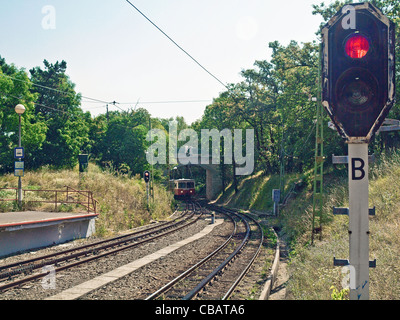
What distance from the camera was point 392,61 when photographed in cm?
270

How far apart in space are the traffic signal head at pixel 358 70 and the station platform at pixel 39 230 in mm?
12424

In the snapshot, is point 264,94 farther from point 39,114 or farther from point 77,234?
point 77,234

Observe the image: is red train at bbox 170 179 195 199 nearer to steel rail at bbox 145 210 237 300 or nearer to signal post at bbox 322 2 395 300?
steel rail at bbox 145 210 237 300

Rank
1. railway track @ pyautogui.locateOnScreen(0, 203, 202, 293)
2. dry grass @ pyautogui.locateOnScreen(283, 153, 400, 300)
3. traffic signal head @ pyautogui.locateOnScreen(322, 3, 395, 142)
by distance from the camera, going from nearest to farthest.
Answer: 1. traffic signal head @ pyautogui.locateOnScreen(322, 3, 395, 142)
2. dry grass @ pyautogui.locateOnScreen(283, 153, 400, 300)
3. railway track @ pyautogui.locateOnScreen(0, 203, 202, 293)

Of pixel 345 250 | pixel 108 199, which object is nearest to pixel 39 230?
pixel 108 199

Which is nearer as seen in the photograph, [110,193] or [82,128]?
[110,193]

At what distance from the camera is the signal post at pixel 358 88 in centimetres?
272

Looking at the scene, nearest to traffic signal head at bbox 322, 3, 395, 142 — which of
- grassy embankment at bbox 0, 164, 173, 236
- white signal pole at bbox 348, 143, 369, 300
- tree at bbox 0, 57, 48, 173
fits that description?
white signal pole at bbox 348, 143, 369, 300

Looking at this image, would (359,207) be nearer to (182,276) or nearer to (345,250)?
(345,250)

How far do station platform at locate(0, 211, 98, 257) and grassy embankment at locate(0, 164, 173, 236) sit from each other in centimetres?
118

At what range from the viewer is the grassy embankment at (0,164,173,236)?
18844 millimetres

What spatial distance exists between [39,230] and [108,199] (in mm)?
7603
